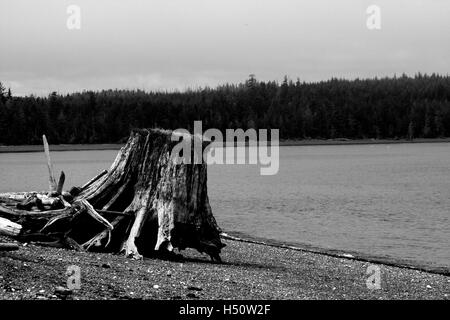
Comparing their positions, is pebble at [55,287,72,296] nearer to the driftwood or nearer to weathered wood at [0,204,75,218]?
the driftwood

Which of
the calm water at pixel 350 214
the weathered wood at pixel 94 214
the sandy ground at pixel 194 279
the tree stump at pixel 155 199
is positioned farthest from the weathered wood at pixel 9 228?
the calm water at pixel 350 214

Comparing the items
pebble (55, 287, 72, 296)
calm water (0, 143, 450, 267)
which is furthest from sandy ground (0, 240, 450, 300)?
calm water (0, 143, 450, 267)

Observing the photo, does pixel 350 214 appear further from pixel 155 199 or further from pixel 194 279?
pixel 194 279

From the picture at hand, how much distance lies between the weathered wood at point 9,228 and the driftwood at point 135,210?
0.17 metres

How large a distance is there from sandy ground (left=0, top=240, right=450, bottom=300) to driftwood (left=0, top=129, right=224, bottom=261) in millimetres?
747

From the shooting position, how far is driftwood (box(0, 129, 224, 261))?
688 inches

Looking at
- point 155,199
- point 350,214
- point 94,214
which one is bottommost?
point 350,214

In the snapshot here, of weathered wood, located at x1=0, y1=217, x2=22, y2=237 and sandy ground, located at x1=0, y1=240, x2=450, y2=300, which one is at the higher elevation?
weathered wood, located at x1=0, y1=217, x2=22, y2=237

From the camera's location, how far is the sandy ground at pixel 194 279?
12281 mm

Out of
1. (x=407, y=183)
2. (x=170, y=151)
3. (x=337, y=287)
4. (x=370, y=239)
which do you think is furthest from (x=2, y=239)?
(x=407, y=183)

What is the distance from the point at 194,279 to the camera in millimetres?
14500

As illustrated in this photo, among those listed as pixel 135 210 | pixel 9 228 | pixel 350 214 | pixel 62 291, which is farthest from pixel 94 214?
pixel 350 214

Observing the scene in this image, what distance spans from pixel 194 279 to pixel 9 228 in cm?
516
